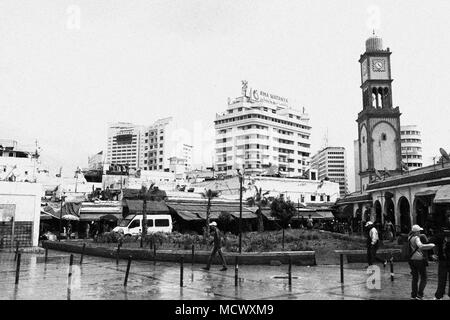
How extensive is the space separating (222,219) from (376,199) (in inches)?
521

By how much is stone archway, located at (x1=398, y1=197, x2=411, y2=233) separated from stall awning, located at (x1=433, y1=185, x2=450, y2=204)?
7705 millimetres

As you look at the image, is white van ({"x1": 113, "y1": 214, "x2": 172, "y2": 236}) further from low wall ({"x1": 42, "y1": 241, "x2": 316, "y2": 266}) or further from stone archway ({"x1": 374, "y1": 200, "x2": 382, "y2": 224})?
stone archway ({"x1": 374, "y1": 200, "x2": 382, "y2": 224})

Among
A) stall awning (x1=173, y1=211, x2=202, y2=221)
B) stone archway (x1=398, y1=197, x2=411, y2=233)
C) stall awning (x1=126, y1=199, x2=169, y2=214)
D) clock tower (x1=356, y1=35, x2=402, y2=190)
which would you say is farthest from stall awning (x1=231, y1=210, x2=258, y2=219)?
clock tower (x1=356, y1=35, x2=402, y2=190)

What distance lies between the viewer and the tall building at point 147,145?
140000mm

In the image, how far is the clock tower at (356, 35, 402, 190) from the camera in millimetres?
49219

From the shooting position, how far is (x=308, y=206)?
48344 millimetres

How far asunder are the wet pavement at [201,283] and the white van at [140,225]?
12703 millimetres

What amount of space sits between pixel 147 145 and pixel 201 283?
137 metres

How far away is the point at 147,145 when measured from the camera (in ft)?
478

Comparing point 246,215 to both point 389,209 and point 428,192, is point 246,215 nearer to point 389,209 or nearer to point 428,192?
point 389,209

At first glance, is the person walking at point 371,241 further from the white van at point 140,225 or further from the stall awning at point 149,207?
the stall awning at point 149,207

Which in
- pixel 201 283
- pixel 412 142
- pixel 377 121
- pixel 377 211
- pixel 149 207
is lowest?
pixel 201 283

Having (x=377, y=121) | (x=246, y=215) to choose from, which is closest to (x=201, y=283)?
(x=246, y=215)
